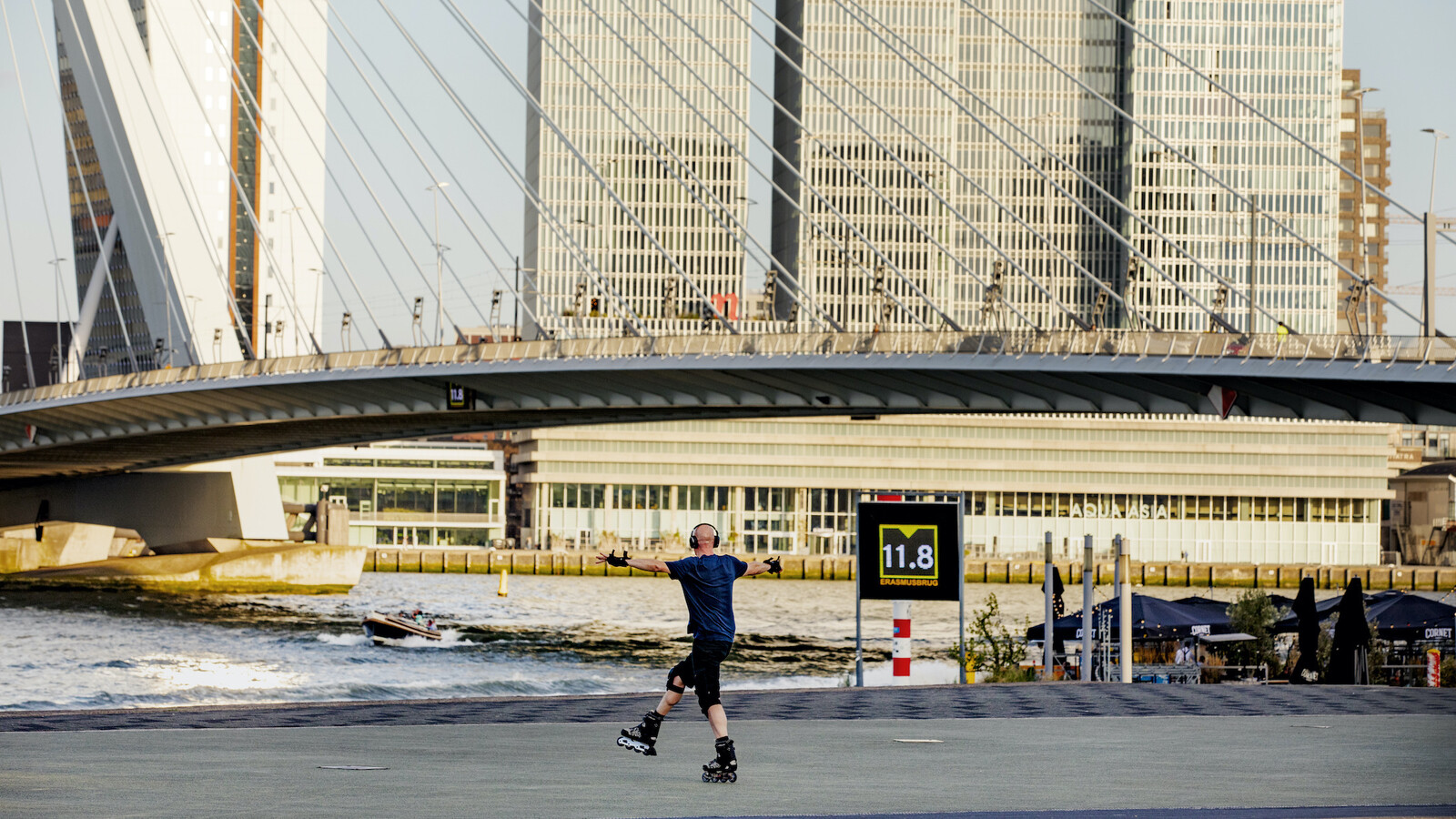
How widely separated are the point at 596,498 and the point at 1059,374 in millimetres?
103022

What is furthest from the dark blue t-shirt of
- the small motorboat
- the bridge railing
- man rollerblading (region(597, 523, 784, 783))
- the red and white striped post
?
the small motorboat

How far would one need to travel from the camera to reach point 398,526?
468 ft

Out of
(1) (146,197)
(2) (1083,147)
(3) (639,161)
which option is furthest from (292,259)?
(2) (1083,147)

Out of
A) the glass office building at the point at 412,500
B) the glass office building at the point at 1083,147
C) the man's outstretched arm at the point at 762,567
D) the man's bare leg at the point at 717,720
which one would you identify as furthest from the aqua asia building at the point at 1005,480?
the man's bare leg at the point at 717,720

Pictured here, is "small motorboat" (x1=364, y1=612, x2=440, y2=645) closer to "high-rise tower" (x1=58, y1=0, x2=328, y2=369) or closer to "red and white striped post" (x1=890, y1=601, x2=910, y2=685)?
"high-rise tower" (x1=58, y1=0, x2=328, y2=369)

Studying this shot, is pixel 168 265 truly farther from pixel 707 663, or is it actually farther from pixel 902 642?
pixel 707 663

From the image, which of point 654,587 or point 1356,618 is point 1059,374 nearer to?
point 1356,618

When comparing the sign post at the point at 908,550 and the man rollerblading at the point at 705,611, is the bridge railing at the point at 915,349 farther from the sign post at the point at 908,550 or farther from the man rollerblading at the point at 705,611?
the man rollerblading at the point at 705,611

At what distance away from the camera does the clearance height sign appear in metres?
22.8

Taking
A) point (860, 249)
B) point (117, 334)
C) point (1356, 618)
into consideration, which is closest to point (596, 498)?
point (860, 249)

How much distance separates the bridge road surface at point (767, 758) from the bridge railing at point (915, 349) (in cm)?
2020

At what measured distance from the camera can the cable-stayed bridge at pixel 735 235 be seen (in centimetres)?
4459

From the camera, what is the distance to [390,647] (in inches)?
1930

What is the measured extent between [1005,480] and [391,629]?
98.0 metres
